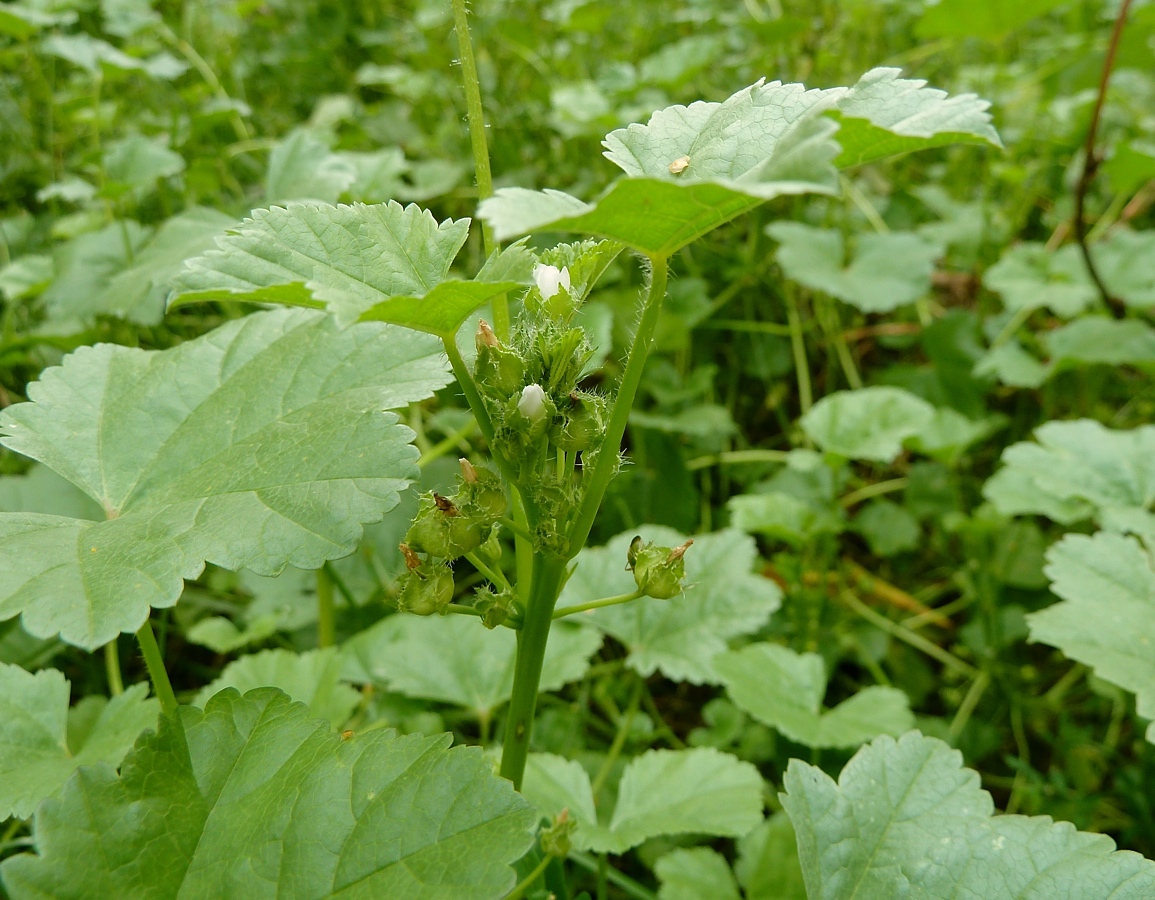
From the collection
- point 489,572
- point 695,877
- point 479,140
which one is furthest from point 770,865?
point 479,140

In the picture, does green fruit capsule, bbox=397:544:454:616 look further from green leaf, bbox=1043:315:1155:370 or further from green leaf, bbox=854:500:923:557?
green leaf, bbox=1043:315:1155:370

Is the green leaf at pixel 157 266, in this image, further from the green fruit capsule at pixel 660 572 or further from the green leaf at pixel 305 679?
the green fruit capsule at pixel 660 572

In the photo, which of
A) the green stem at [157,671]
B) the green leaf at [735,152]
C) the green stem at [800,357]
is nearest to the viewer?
the green leaf at [735,152]

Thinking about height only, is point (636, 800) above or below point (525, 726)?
below

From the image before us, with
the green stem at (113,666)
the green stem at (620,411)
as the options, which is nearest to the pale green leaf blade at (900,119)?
the green stem at (620,411)

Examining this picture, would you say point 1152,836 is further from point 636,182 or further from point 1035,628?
point 636,182

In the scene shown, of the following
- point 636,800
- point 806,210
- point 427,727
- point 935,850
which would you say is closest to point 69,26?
point 806,210
